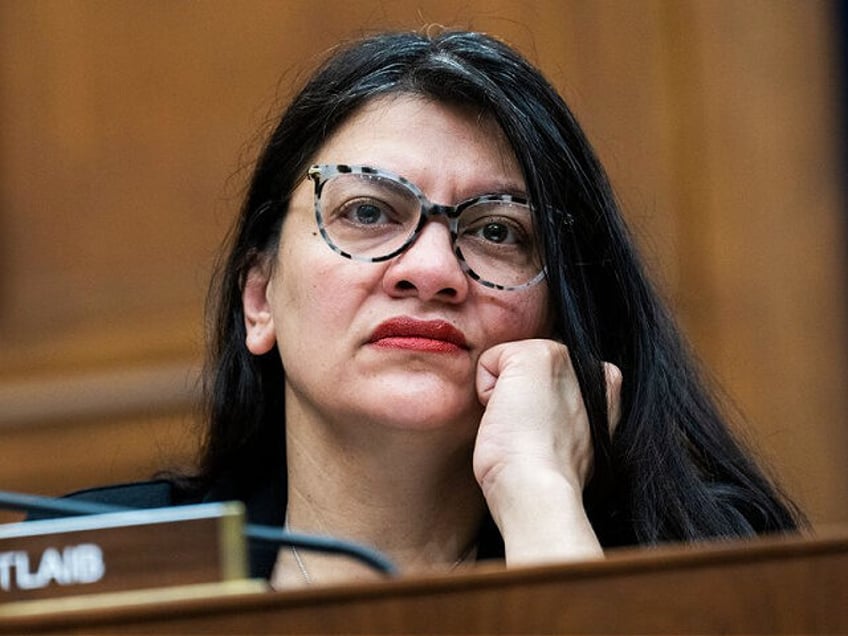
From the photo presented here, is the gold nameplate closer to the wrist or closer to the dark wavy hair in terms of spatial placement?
the wrist

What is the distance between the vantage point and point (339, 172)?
1839mm

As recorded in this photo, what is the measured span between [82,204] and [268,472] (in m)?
1.08

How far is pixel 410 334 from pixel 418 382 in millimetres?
54

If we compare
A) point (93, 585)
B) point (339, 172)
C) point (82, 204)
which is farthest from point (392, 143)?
point (82, 204)

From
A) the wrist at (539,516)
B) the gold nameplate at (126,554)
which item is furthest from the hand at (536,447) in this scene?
the gold nameplate at (126,554)

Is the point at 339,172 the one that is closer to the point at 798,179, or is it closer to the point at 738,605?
the point at 738,605

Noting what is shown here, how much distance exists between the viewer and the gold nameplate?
1.08 metres

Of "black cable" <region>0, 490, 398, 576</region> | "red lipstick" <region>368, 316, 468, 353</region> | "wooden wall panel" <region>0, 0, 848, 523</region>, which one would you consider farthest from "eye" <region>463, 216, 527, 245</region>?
"wooden wall panel" <region>0, 0, 848, 523</region>

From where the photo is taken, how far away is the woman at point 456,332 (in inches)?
69.7

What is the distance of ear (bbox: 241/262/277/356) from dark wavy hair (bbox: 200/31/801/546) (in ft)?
0.06

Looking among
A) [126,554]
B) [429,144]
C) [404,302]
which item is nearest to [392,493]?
[404,302]

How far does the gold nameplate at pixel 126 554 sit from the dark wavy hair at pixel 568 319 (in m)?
0.83

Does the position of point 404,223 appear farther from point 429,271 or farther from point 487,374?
point 487,374

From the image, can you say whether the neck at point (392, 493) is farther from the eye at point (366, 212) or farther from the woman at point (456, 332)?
the eye at point (366, 212)
